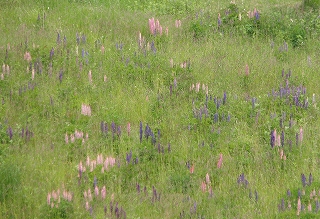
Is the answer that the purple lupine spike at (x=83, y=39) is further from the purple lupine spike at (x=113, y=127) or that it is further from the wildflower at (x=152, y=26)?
the purple lupine spike at (x=113, y=127)

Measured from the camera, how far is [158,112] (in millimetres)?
9469

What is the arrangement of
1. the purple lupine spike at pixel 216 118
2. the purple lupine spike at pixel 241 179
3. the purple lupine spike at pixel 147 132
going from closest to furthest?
the purple lupine spike at pixel 241 179, the purple lupine spike at pixel 147 132, the purple lupine spike at pixel 216 118

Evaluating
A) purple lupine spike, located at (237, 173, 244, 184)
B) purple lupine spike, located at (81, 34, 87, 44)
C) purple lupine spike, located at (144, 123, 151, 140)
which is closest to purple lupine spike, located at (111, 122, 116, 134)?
purple lupine spike, located at (144, 123, 151, 140)

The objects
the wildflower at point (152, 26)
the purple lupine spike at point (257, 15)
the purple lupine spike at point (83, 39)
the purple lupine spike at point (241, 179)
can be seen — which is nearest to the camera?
the purple lupine spike at point (241, 179)

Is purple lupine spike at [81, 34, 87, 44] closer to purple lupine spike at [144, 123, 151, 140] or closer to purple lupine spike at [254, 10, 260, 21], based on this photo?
purple lupine spike at [144, 123, 151, 140]

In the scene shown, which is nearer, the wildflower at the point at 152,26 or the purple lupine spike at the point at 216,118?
the purple lupine spike at the point at 216,118

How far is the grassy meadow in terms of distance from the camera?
730cm

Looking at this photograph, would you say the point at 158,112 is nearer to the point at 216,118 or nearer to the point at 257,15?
the point at 216,118

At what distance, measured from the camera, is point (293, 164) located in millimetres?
8164

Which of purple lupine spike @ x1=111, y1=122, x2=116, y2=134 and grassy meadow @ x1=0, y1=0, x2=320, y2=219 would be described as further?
purple lupine spike @ x1=111, y1=122, x2=116, y2=134

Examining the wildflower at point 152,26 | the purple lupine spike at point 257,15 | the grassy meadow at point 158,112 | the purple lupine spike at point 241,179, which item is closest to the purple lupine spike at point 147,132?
the grassy meadow at point 158,112

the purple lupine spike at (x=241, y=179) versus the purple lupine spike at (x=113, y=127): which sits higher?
the purple lupine spike at (x=113, y=127)

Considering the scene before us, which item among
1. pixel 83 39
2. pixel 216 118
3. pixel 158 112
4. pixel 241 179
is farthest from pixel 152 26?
pixel 241 179

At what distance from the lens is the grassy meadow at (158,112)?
7.30 metres
